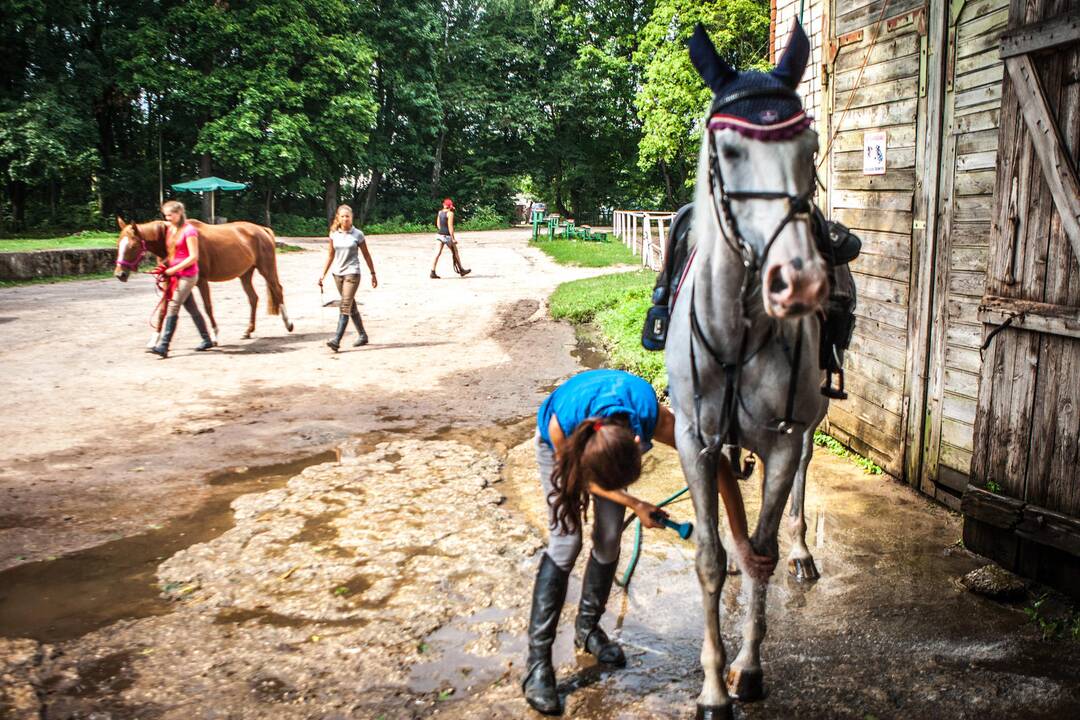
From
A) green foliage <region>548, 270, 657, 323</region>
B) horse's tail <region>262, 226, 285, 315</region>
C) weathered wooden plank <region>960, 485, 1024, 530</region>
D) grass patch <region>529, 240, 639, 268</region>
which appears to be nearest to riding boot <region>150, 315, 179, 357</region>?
horse's tail <region>262, 226, 285, 315</region>

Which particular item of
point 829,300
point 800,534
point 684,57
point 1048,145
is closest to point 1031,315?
point 1048,145

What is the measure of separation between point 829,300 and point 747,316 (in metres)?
0.90

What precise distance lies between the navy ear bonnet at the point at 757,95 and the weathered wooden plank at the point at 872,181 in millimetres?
3317

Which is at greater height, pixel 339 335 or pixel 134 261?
pixel 134 261

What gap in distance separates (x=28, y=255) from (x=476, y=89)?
3114 centimetres

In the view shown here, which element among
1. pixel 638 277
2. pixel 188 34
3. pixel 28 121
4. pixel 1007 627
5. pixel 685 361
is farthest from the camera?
pixel 188 34

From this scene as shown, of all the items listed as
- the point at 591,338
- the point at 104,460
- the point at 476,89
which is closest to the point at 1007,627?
the point at 104,460

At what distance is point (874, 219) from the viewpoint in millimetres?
6391

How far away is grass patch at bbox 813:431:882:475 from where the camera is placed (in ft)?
20.9

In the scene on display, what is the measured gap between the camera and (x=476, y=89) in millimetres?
45938

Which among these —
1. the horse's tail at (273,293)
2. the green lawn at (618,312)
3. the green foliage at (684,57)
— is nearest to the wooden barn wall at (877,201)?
the green lawn at (618,312)

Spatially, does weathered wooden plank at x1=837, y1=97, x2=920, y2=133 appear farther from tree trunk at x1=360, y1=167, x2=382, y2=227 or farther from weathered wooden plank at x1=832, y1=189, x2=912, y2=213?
tree trunk at x1=360, y1=167, x2=382, y2=227

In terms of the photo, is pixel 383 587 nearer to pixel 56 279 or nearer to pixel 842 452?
pixel 842 452

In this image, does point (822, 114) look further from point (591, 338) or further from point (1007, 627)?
point (591, 338)
